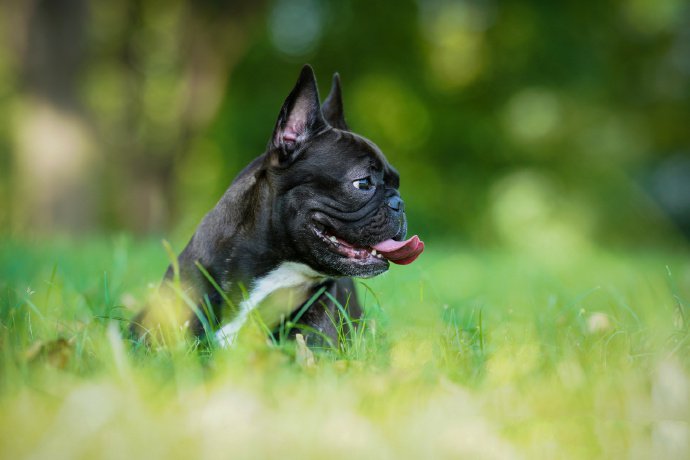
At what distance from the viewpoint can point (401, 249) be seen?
3.39 meters

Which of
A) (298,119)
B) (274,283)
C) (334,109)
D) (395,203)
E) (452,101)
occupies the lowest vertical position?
(452,101)

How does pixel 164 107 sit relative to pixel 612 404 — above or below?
below

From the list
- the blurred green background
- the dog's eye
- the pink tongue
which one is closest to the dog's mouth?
the pink tongue

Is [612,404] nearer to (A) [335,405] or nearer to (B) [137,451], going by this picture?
(A) [335,405]

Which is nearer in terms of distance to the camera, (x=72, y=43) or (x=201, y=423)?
(x=201, y=423)

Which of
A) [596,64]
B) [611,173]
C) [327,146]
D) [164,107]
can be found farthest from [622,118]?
[327,146]

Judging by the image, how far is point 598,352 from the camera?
2598 mm

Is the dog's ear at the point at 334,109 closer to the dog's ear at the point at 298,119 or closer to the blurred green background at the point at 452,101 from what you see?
the dog's ear at the point at 298,119

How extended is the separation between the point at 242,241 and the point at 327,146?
0.64 m

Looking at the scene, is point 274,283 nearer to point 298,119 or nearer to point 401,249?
point 401,249

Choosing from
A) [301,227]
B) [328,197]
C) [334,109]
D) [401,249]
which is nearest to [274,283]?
[301,227]

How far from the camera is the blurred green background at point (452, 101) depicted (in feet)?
47.7

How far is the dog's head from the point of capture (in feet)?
10.6

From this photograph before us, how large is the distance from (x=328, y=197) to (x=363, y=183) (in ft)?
0.74
